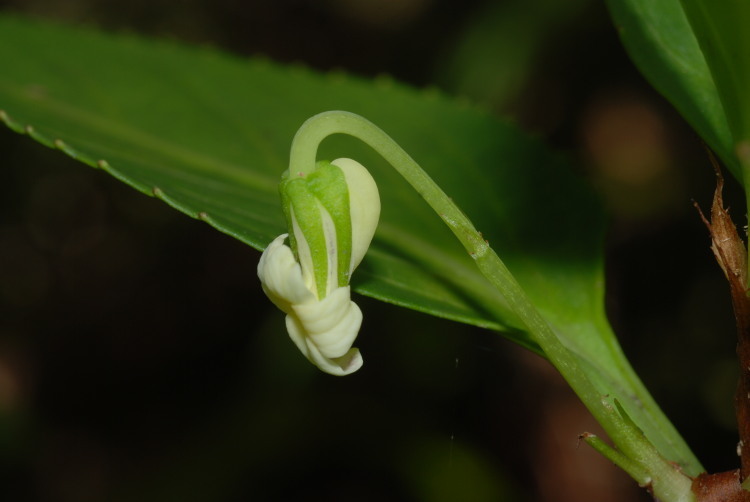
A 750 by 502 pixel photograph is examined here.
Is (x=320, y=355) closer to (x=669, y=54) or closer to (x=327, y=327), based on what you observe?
(x=327, y=327)

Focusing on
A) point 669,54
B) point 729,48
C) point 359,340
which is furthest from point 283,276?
point 359,340

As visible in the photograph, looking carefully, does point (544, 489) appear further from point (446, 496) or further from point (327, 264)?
point (327, 264)

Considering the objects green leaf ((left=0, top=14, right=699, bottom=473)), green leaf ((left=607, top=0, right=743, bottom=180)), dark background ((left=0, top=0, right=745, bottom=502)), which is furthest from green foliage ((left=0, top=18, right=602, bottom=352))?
dark background ((left=0, top=0, right=745, bottom=502))

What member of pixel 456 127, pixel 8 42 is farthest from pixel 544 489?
pixel 8 42

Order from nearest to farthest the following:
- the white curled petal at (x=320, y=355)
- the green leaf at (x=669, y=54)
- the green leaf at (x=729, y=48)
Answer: the green leaf at (x=729, y=48) → the white curled petal at (x=320, y=355) → the green leaf at (x=669, y=54)

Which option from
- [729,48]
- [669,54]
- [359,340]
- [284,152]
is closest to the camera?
[729,48]

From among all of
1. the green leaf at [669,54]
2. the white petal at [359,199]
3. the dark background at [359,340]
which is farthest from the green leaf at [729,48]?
the dark background at [359,340]

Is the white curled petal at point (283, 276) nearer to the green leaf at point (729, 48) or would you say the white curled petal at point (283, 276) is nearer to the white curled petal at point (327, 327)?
the white curled petal at point (327, 327)
